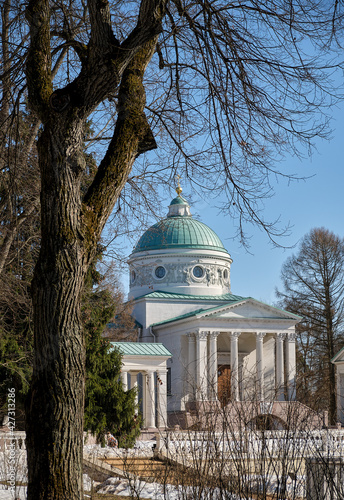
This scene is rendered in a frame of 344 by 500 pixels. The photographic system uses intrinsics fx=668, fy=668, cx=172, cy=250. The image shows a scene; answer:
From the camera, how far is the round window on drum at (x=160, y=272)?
2013 inches

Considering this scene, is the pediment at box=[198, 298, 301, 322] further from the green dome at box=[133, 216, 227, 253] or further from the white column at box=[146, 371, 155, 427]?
the white column at box=[146, 371, 155, 427]

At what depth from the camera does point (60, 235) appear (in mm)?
5328

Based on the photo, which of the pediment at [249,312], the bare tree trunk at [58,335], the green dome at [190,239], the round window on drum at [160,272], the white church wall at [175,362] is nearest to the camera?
the bare tree trunk at [58,335]

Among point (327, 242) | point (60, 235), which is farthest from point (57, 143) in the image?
point (327, 242)

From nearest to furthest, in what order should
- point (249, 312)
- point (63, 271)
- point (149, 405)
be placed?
1. point (63, 271)
2. point (149, 405)
3. point (249, 312)

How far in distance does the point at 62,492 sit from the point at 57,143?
2.74m

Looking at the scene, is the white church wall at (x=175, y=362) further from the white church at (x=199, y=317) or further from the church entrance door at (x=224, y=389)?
the church entrance door at (x=224, y=389)

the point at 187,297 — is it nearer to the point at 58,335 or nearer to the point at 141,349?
the point at 141,349

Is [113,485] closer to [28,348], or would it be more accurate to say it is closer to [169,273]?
[28,348]

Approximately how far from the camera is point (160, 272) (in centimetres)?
5128

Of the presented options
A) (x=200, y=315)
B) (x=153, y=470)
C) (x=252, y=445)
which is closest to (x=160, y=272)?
(x=200, y=315)

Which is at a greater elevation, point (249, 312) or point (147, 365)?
point (249, 312)

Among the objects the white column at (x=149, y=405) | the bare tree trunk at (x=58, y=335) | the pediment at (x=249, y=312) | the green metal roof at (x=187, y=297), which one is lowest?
the white column at (x=149, y=405)

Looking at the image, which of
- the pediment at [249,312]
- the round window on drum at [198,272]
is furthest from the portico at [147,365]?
the round window on drum at [198,272]
